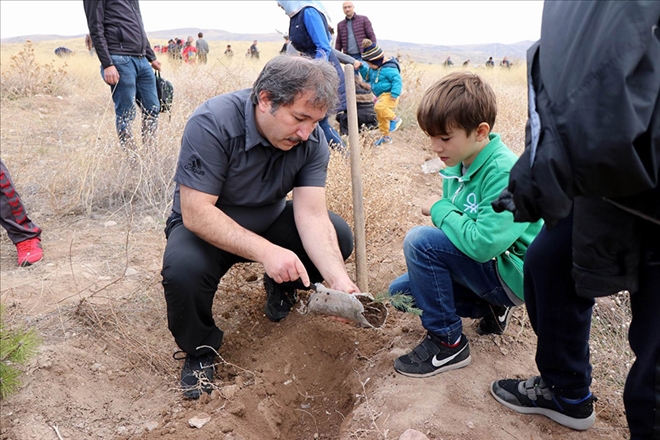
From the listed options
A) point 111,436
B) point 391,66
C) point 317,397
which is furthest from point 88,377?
point 391,66

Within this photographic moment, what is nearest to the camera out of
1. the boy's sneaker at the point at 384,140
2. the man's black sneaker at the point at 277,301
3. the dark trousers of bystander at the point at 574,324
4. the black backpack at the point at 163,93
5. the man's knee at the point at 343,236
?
the dark trousers of bystander at the point at 574,324

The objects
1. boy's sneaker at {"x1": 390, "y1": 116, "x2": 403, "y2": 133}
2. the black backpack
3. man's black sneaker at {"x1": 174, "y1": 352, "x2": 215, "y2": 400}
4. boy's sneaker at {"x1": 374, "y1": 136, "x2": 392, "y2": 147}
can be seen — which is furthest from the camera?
boy's sneaker at {"x1": 390, "y1": 116, "x2": 403, "y2": 133}

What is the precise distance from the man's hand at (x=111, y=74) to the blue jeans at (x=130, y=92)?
0.28 feet

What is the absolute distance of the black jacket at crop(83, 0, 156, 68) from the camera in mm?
4266

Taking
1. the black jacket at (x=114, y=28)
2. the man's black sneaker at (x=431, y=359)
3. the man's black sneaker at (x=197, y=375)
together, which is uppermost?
the black jacket at (x=114, y=28)

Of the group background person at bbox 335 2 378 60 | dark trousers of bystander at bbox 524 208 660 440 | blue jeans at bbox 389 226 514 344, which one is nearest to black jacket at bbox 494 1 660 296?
dark trousers of bystander at bbox 524 208 660 440

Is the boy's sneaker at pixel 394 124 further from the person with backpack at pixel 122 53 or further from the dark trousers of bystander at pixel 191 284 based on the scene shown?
the dark trousers of bystander at pixel 191 284

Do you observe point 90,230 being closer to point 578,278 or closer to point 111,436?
point 111,436

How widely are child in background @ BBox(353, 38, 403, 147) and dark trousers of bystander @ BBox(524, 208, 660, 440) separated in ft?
14.9

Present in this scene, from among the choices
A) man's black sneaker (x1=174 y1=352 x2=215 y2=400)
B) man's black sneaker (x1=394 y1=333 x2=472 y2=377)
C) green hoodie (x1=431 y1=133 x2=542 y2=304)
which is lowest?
man's black sneaker (x1=174 y1=352 x2=215 y2=400)

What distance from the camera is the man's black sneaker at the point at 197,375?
7.30 feet

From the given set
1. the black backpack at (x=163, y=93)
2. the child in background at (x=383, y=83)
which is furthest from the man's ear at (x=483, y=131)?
the child in background at (x=383, y=83)

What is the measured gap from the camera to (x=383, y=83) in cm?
630

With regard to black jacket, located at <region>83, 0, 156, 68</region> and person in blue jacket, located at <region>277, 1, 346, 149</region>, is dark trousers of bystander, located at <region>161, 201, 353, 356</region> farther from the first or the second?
black jacket, located at <region>83, 0, 156, 68</region>
